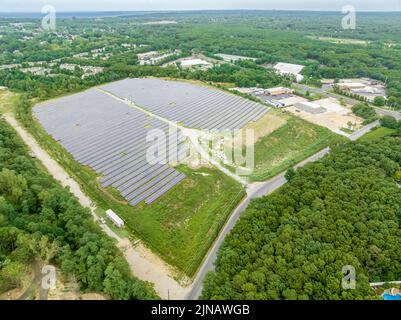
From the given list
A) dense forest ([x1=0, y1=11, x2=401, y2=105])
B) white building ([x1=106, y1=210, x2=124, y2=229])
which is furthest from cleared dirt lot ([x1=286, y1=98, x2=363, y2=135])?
white building ([x1=106, y1=210, x2=124, y2=229])

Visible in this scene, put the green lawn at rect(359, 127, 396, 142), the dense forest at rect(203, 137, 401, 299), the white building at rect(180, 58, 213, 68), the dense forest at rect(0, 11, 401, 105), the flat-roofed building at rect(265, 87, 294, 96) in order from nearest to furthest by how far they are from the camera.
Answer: the dense forest at rect(203, 137, 401, 299) < the green lawn at rect(359, 127, 396, 142) < the flat-roofed building at rect(265, 87, 294, 96) < the dense forest at rect(0, 11, 401, 105) < the white building at rect(180, 58, 213, 68)

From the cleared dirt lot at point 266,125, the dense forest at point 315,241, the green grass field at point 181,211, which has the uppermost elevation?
the cleared dirt lot at point 266,125

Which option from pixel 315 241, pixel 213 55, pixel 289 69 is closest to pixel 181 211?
pixel 315 241

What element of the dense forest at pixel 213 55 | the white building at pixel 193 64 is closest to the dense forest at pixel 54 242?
the dense forest at pixel 213 55

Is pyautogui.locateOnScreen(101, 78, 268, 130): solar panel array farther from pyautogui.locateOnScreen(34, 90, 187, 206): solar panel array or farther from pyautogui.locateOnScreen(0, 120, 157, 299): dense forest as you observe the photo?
pyautogui.locateOnScreen(0, 120, 157, 299): dense forest

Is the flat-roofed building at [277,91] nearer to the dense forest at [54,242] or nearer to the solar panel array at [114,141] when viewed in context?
the solar panel array at [114,141]
